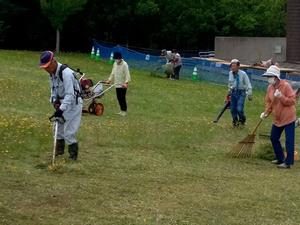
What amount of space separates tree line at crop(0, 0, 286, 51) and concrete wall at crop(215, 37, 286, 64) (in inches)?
315

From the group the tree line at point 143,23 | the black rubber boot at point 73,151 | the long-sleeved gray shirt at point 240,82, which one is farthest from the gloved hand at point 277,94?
the tree line at point 143,23

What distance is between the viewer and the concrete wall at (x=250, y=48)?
43150mm

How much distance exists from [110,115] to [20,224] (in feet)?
35.6

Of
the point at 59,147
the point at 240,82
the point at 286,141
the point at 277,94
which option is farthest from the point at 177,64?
the point at 59,147

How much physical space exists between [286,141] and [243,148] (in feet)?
3.62

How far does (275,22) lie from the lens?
5794 cm

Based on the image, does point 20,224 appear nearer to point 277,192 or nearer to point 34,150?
point 277,192

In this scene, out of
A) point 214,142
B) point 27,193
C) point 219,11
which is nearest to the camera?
point 27,193

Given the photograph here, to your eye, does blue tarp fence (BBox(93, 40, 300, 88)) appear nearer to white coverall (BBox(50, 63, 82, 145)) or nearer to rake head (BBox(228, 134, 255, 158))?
rake head (BBox(228, 134, 255, 158))

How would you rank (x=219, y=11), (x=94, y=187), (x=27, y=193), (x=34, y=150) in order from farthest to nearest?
(x=219, y=11) < (x=34, y=150) < (x=94, y=187) < (x=27, y=193)

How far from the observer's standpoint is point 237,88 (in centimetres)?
1680

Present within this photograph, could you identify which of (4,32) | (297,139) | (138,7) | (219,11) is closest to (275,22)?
(219,11)

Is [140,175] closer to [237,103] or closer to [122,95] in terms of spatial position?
[237,103]

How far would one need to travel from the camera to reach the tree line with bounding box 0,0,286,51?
5294cm
